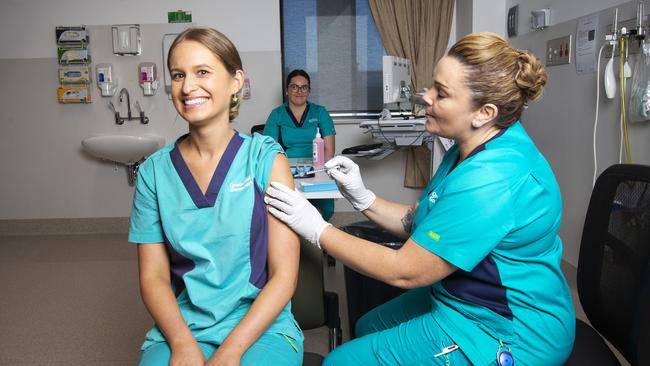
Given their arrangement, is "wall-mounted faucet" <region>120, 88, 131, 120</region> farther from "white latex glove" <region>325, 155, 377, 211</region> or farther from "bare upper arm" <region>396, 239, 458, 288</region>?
"bare upper arm" <region>396, 239, 458, 288</region>

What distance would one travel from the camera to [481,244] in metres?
1.04

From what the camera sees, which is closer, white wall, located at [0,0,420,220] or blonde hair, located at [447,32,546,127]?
blonde hair, located at [447,32,546,127]

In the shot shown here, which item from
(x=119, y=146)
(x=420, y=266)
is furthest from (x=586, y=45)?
(x=119, y=146)

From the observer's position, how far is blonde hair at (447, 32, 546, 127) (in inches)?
43.6

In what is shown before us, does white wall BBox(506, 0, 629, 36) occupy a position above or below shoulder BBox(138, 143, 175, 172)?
above

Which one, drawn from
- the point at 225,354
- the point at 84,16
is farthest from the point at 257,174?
the point at 84,16

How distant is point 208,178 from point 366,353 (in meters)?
0.54

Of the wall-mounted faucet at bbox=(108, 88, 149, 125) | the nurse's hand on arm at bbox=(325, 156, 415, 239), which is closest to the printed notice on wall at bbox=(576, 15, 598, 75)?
the nurse's hand on arm at bbox=(325, 156, 415, 239)

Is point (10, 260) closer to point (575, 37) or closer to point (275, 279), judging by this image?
point (275, 279)

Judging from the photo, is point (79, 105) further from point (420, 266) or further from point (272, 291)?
point (420, 266)

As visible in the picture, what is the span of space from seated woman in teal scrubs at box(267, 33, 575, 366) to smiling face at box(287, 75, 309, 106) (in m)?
2.45

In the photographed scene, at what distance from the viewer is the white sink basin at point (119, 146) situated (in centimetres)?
410

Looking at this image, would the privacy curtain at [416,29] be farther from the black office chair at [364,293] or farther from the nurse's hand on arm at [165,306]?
the nurse's hand on arm at [165,306]

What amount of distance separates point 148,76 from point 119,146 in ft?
2.00
